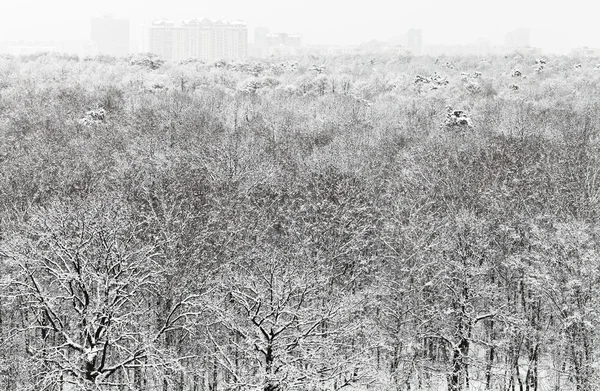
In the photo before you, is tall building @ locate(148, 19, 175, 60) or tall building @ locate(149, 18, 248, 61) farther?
tall building @ locate(149, 18, 248, 61)

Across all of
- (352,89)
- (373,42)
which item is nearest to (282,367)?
(352,89)

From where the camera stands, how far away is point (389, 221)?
28.7 m

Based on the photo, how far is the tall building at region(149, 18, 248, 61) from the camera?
587ft

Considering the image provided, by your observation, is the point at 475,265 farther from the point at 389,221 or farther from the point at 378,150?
the point at 378,150

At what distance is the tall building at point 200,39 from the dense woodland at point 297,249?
5249 inches

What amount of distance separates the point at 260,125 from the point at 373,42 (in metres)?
138

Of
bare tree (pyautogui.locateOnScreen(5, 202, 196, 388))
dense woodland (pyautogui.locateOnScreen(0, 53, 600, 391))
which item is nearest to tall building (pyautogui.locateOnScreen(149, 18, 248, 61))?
dense woodland (pyautogui.locateOnScreen(0, 53, 600, 391))

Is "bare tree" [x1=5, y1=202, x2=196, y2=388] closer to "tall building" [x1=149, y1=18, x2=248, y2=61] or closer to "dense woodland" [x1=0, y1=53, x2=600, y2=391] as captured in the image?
"dense woodland" [x1=0, y1=53, x2=600, y2=391]

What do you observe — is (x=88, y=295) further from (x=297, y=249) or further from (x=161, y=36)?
(x=161, y=36)

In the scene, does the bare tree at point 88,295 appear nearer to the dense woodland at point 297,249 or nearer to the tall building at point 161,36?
the dense woodland at point 297,249

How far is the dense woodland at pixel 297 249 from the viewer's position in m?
18.9

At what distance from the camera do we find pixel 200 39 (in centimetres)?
18100

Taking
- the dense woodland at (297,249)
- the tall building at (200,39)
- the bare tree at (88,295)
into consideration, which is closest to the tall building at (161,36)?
the tall building at (200,39)

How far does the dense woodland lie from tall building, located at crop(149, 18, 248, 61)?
437 ft
